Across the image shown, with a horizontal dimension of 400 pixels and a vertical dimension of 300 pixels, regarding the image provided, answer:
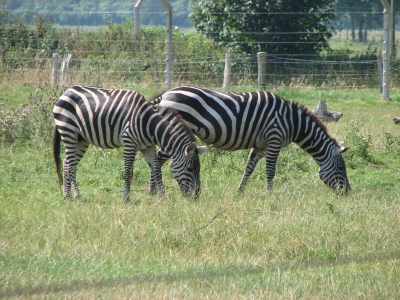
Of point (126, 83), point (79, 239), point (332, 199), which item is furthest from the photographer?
point (126, 83)

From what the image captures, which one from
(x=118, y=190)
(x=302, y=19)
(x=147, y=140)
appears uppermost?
(x=302, y=19)

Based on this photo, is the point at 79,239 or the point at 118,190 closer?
the point at 79,239

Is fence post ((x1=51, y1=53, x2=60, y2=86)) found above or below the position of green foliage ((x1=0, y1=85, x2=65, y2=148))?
above

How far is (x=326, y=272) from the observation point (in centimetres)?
547

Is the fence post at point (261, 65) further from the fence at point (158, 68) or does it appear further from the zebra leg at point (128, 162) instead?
the zebra leg at point (128, 162)

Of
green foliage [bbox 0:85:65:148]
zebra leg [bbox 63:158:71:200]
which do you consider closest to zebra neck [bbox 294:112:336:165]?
zebra leg [bbox 63:158:71:200]

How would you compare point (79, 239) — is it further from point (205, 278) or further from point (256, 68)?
point (256, 68)

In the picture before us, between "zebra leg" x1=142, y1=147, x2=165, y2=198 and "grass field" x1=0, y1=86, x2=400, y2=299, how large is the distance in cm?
20

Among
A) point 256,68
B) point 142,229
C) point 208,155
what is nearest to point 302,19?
point 256,68

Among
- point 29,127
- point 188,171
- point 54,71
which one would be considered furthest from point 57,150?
point 54,71

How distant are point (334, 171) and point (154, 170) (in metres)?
2.79

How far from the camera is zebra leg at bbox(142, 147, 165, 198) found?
8.62 m

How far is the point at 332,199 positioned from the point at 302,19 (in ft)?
50.4

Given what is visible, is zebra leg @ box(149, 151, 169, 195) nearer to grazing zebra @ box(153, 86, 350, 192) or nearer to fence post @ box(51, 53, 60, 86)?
grazing zebra @ box(153, 86, 350, 192)
